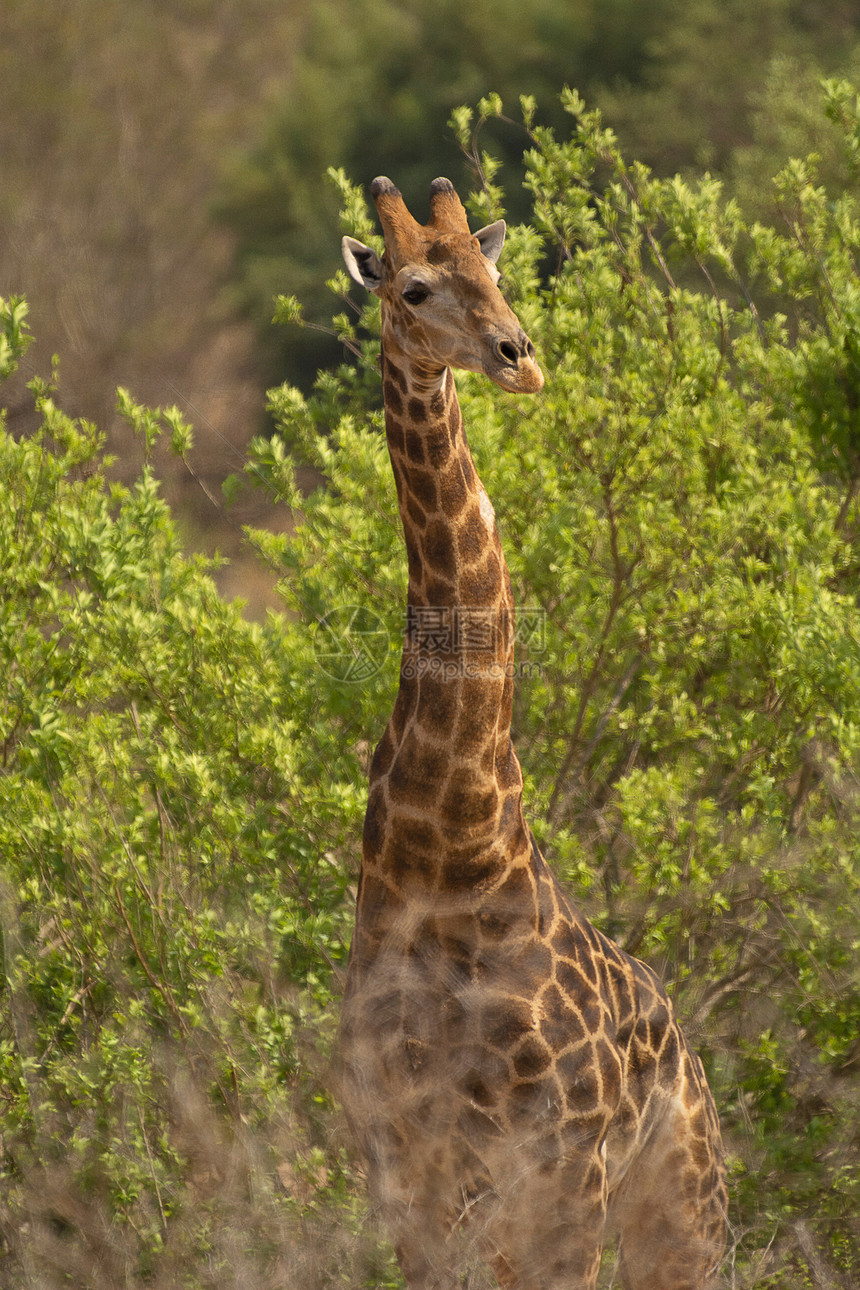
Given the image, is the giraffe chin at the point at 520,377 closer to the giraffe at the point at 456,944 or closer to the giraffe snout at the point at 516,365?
the giraffe snout at the point at 516,365

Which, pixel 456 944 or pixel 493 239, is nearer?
pixel 456 944

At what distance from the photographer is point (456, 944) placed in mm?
2701

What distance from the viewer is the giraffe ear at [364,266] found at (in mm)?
2691

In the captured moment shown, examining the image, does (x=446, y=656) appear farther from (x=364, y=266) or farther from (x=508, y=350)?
(x=364, y=266)

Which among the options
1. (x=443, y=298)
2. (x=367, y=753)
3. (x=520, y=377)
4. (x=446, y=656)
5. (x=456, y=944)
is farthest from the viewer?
(x=367, y=753)

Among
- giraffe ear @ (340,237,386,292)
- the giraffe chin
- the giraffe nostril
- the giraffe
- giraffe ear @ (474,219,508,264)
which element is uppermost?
giraffe ear @ (474,219,508,264)

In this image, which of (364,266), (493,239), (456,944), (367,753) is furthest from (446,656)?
(367,753)

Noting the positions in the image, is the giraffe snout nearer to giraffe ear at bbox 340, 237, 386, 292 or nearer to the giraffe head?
the giraffe head

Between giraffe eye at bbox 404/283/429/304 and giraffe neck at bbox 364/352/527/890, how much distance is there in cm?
16

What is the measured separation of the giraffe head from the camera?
7.19 feet

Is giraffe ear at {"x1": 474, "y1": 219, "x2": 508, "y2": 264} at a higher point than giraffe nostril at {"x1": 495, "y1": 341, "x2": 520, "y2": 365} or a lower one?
higher

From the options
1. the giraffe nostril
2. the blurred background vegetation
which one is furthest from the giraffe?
the blurred background vegetation

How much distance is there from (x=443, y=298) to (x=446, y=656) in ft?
2.51

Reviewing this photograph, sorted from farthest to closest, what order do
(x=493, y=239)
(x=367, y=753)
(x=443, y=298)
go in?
(x=367, y=753)
(x=493, y=239)
(x=443, y=298)
